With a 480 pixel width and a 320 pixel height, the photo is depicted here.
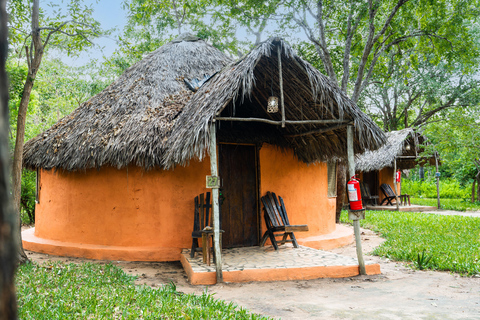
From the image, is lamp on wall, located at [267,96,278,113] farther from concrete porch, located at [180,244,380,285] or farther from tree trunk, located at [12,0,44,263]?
tree trunk, located at [12,0,44,263]

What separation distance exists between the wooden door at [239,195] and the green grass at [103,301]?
2.52 meters

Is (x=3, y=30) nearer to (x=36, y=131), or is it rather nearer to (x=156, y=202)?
(x=156, y=202)

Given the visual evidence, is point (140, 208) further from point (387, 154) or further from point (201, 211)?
point (387, 154)

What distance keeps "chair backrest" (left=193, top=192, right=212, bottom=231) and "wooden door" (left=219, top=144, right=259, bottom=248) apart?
21.5 inches

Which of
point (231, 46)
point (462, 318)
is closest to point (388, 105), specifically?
point (231, 46)

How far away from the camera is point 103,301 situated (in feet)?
12.4

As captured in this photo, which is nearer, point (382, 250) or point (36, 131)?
point (382, 250)

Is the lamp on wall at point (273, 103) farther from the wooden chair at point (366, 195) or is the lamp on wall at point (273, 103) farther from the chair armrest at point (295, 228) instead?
the wooden chair at point (366, 195)

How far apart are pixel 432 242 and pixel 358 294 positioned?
4.31 m

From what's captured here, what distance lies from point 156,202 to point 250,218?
195 cm

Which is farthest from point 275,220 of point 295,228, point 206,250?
point 206,250

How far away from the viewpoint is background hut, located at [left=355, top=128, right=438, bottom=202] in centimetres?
1593

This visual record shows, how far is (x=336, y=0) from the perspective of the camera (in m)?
11.1

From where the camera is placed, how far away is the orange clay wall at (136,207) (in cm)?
689
